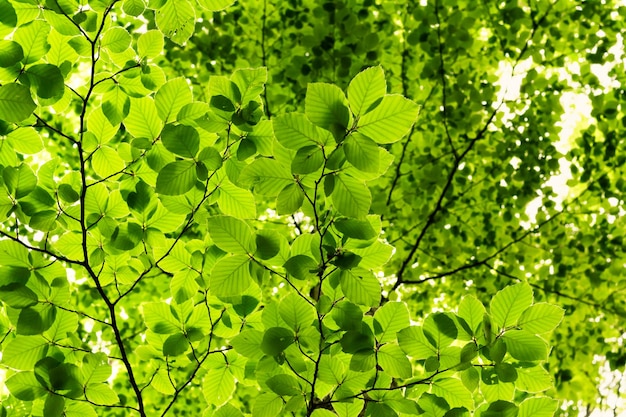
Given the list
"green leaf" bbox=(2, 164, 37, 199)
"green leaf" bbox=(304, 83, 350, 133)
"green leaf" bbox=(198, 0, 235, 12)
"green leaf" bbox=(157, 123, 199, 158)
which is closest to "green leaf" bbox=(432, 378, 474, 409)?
"green leaf" bbox=(304, 83, 350, 133)

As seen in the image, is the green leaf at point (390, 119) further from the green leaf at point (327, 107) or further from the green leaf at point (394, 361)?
the green leaf at point (394, 361)

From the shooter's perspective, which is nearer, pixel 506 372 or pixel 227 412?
pixel 506 372

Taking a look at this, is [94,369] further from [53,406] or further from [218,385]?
[218,385]

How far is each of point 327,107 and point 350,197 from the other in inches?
9.5

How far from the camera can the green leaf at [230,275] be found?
Answer: 4.17 feet

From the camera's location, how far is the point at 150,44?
1.55m

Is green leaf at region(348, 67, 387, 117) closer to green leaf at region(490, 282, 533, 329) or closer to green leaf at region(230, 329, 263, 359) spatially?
green leaf at region(490, 282, 533, 329)

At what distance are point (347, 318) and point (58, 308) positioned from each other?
2.83 feet

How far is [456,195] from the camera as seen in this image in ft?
13.7

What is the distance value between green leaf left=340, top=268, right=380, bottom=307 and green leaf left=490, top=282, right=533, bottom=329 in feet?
0.98

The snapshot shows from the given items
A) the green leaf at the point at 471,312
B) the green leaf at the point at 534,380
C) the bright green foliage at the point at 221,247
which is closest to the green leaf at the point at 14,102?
the bright green foliage at the point at 221,247

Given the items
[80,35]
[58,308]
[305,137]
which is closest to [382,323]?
[305,137]

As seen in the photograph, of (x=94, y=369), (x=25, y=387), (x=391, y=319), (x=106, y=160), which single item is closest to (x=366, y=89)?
(x=391, y=319)

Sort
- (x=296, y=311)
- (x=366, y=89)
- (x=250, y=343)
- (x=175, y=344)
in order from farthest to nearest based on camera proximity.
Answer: (x=175, y=344), (x=250, y=343), (x=296, y=311), (x=366, y=89)
